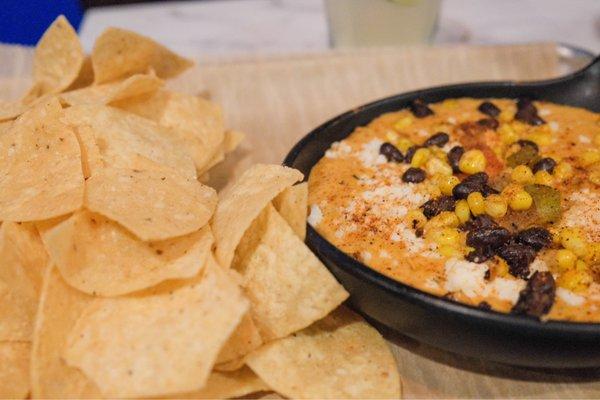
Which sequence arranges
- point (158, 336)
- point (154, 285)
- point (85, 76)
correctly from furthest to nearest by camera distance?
point (85, 76)
point (154, 285)
point (158, 336)

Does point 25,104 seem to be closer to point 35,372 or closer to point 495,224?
point 35,372

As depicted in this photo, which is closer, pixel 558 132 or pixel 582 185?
pixel 582 185

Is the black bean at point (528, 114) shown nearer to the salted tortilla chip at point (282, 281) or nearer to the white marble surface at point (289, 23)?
the salted tortilla chip at point (282, 281)

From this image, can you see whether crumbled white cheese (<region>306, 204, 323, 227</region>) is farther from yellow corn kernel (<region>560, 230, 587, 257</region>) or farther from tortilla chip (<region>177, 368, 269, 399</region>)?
yellow corn kernel (<region>560, 230, 587, 257</region>)

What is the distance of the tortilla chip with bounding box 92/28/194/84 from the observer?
3150 millimetres

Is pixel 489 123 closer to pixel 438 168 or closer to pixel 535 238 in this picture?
pixel 438 168

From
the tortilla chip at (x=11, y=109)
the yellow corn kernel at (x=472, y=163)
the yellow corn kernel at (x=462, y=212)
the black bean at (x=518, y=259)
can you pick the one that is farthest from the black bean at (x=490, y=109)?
the tortilla chip at (x=11, y=109)

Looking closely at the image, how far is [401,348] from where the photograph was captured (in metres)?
2.56

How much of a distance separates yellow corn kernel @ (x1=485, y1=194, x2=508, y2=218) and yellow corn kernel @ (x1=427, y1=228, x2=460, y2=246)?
0.17m

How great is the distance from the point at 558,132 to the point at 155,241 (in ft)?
5.86

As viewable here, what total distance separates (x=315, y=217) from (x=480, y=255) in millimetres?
613

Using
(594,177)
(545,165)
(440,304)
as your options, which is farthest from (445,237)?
(594,177)

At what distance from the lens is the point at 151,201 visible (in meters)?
2.43

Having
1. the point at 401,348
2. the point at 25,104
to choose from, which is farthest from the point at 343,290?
the point at 25,104
